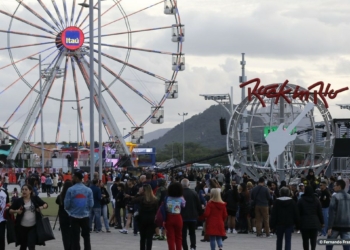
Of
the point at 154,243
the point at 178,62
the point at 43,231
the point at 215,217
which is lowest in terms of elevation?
the point at 154,243

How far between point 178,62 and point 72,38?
21.8 ft

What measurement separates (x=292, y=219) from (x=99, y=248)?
511 centimetres

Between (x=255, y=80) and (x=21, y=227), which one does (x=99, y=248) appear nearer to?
(x=21, y=227)

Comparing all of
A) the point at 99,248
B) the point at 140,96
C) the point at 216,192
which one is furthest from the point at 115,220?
the point at 140,96

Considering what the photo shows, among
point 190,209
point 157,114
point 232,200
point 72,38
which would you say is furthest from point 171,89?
point 190,209

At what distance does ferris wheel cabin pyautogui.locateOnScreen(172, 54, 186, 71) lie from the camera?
5544 centimetres

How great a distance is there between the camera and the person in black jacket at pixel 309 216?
56.3 ft

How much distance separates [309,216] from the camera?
17.2 metres

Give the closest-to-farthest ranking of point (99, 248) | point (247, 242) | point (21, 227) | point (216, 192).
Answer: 1. point (21, 227)
2. point (216, 192)
3. point (99, 248)
4. point (247, 242)

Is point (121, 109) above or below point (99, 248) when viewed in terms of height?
above

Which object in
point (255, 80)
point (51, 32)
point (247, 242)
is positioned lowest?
point (247, 242)

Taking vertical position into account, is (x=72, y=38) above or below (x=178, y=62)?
above

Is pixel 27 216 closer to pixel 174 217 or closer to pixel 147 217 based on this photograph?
pixel 147 217

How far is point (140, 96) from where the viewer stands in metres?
56.0
